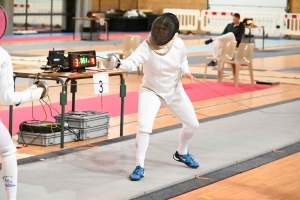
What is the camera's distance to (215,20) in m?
24.5

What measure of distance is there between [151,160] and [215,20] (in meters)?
18.8

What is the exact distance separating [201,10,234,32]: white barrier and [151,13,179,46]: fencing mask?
18.7 metres

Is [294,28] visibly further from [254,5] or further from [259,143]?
[259,143]

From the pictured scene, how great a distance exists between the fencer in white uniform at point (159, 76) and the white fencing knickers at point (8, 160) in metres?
1.36

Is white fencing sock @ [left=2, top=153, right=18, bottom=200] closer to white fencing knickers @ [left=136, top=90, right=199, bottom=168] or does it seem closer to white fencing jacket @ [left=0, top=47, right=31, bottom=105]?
white fencing jacket @ [left=0, top=47, right=31, bottom=105]

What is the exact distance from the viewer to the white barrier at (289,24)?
23.0m

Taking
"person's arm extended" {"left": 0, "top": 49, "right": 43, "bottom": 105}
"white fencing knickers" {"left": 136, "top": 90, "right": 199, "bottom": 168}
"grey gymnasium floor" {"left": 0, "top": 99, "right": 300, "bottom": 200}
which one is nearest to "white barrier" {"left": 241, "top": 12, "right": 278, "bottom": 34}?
"grey gymnasium floor" {"left": 0, "top": 99, "right": 300, "bottom": 200}

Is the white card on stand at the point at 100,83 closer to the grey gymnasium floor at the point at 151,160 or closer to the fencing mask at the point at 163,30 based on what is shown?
the grey gymnasium floor at the point at 151,160

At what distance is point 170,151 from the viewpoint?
6.61m

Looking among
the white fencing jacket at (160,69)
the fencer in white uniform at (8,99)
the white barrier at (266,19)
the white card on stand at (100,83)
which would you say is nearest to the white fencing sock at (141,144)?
the white fencing jacket at (160,69)

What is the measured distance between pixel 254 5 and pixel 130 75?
12.7 metres

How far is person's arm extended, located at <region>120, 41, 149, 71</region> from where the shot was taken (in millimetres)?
5444

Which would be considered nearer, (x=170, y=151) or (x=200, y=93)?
Result: (x=170, y=151)

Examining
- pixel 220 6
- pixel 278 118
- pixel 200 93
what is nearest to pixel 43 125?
pixel 278 118
